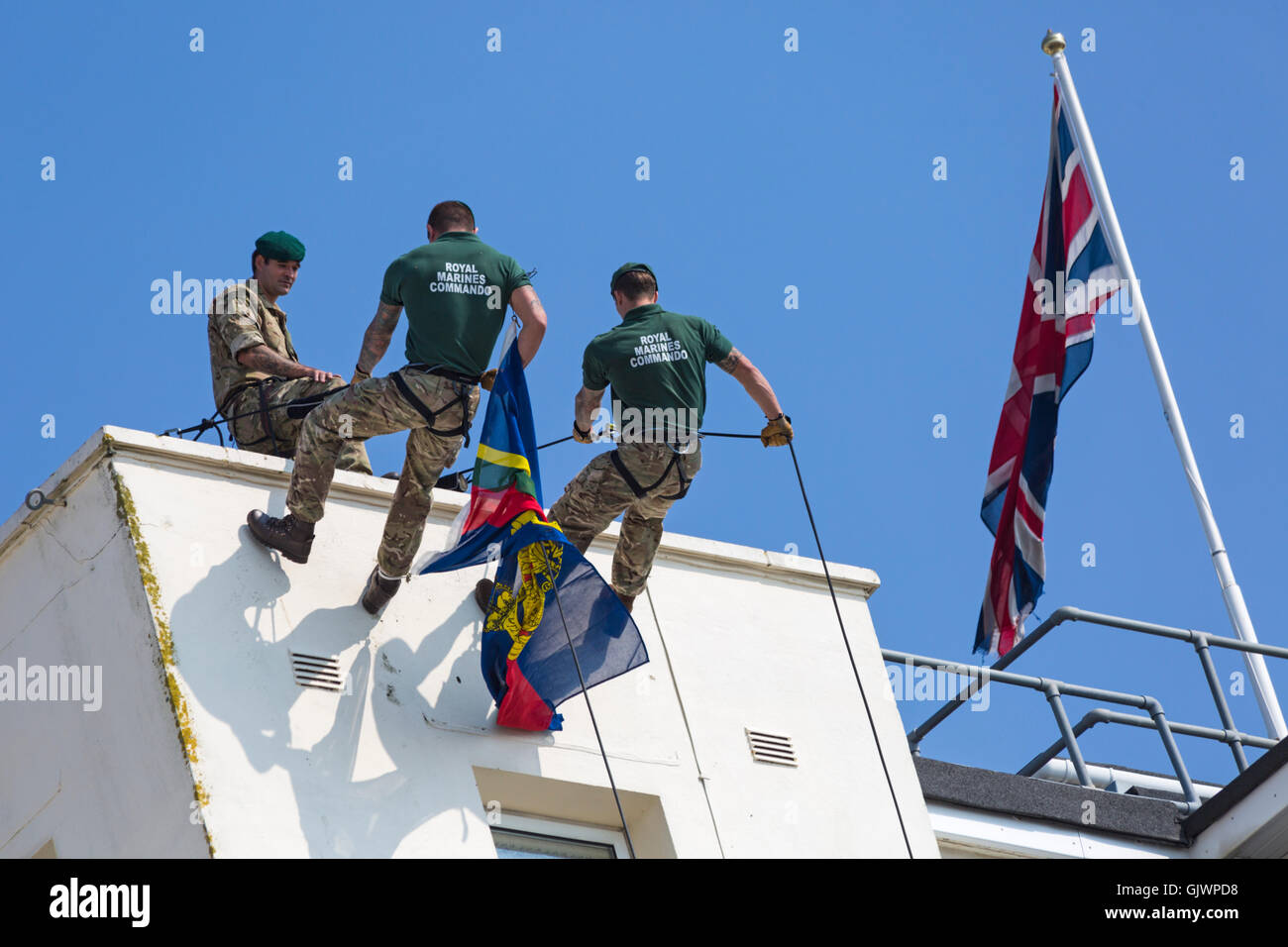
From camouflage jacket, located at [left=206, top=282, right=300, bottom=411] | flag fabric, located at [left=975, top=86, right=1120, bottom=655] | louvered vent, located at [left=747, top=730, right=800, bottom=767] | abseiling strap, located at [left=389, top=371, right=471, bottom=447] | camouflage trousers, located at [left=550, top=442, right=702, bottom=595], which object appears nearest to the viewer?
abseiling strap, located at [left=389, top=371, right=471, bottom=447]

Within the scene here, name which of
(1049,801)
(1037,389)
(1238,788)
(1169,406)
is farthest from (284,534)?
(1169,406)

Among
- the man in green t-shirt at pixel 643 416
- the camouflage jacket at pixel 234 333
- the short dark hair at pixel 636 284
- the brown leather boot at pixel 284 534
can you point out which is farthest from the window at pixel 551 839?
the camouflage jacket at pixel 234 333

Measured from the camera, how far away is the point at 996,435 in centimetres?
1552

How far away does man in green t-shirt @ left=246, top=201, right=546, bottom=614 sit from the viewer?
9039mm

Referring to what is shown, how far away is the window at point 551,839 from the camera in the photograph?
909 cm

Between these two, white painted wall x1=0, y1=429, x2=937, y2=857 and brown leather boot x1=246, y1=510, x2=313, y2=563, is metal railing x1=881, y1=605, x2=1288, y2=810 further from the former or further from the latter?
brown leather boot x1=246, y1=510, x2=313, y2=563

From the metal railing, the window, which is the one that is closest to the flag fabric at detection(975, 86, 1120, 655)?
the metal railing

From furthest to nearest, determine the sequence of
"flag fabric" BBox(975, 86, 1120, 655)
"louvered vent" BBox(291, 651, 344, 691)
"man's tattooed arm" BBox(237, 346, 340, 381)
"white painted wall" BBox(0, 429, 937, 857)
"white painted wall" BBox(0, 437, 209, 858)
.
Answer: "flag fabric" BBox(975, 86, 1120, 655), "man's tattooed arm" BBox(237, 346, 340, 381), "louvered vent" BBox(291, 651, 344, 691), "white painted wall" BBox(0, 429, 937, 857), "white painted wall" BBox(0, 437, 209, 858)

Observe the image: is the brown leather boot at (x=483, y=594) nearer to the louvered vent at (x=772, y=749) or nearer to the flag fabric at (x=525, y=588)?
the flag fabric at (x=525, y=588)

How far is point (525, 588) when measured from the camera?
9180mm

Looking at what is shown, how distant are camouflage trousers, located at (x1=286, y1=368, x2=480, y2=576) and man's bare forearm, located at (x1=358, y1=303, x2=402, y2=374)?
1.01ft
